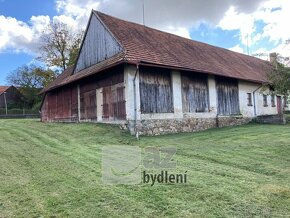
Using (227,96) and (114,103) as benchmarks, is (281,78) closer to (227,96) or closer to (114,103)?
(114,103)

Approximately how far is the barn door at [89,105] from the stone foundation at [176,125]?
3563mm

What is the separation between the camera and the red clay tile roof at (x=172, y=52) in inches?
685

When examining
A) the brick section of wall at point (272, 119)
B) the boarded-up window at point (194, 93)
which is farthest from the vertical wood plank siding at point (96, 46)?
the brick section of wall at point (272, 119)

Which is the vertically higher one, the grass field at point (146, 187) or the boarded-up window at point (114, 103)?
the boarded-up window at point (114, 103)

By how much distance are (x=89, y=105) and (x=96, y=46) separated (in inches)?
141

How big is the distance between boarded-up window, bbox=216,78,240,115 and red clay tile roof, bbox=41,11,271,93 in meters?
0.63

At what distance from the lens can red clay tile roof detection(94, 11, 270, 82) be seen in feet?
57.1

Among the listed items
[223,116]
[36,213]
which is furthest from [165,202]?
[223,116]

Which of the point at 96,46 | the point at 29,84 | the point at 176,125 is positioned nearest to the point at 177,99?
→ the point at 176,125

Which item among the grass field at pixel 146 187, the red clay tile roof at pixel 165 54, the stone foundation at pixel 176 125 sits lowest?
the grass field at pixel 146 187

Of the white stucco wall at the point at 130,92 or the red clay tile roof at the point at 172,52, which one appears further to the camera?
the red clay tile roof at the point at 172,52

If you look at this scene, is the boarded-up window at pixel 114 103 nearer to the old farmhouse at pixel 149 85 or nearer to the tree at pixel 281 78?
the old farmhouse at pixel 149 85

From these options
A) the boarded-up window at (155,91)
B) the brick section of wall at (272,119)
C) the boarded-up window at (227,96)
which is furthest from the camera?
the brick section of wall at (272,119)

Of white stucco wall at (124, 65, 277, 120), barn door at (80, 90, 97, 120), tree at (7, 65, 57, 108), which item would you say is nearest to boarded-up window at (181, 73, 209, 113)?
white stucco wall at (124, 65, 277, 120)
